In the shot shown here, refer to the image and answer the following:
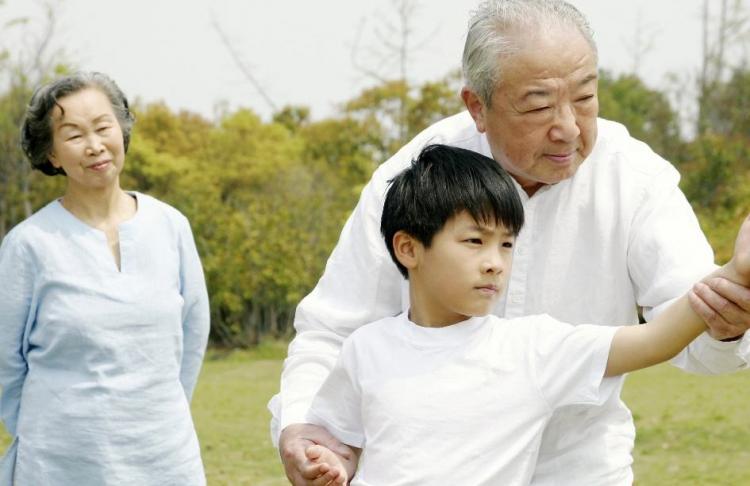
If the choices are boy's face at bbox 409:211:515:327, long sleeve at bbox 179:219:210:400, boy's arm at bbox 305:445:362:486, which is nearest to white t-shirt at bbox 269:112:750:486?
boy's arm at bbox 305:445:362:486

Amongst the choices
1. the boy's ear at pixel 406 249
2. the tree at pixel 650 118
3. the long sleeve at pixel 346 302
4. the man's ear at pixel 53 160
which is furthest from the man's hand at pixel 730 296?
the tree at pixel 650 118

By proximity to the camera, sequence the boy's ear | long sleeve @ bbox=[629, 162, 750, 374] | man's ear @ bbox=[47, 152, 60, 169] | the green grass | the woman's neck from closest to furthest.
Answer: long sleeve @ bbox=[629, 162, 750, 374] < the boy's ear < the woman's neck < man's ear @ bbox=[47, 152, 60, 169] < the green grass

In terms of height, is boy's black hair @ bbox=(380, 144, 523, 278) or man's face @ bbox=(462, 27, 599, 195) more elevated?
man's face @ bbox=(462, 27, 599, 195)

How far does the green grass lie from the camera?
9.02 meters

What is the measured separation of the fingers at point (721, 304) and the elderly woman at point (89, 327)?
99.8 inches

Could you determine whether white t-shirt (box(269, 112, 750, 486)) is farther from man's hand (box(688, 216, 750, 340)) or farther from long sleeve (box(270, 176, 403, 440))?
man's hand (box(688, 216, 750, 340))

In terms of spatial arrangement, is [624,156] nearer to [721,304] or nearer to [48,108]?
[721,304]

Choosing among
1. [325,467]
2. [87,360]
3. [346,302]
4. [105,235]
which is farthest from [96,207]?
[325,467]

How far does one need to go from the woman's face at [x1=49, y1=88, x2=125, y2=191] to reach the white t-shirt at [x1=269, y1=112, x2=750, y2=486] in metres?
1.55

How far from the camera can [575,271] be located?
3.16m

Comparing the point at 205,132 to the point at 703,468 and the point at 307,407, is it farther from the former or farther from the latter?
the point at 307,407

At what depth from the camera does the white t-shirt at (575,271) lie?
9.69ft

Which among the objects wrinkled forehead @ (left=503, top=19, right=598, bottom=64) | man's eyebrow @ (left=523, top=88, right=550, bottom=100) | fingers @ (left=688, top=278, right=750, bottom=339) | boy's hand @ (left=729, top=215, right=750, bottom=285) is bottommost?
fingers @ (left=688, top=278, right=750, bottom=339)

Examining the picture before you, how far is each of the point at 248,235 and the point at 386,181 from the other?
17449 mm
